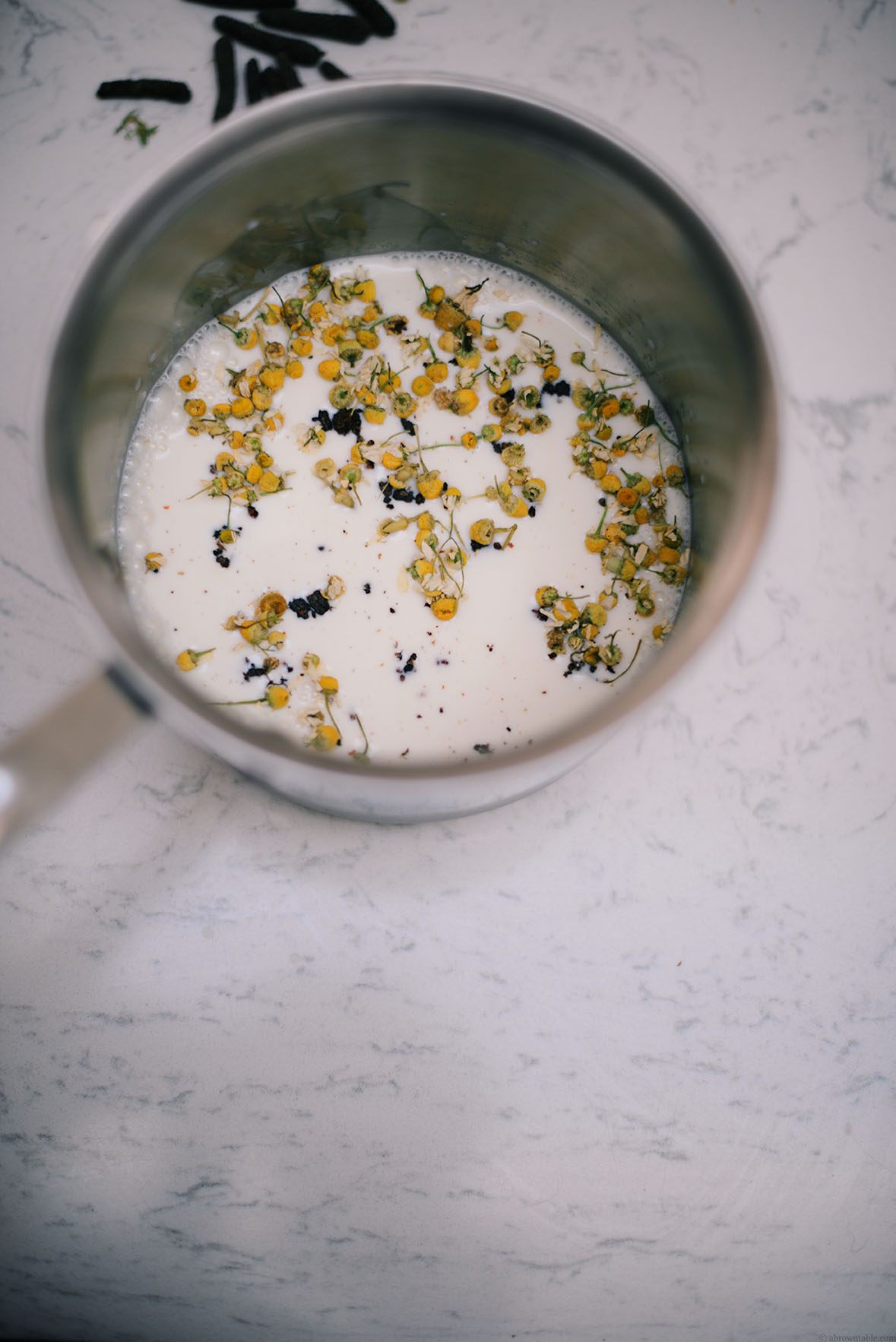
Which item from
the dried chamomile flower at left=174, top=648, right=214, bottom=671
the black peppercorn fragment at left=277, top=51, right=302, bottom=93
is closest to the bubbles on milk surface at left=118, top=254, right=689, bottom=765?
the dried chamomile flower at left=174, top=648, right=214, bottom=671

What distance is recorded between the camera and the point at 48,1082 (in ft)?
2.02

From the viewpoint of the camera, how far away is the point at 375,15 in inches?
24.0

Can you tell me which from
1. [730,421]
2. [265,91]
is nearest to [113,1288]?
[730,421]

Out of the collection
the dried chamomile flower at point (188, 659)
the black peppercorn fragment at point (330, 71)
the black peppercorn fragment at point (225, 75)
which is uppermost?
the black peppercorn fragment at point (330, 71)

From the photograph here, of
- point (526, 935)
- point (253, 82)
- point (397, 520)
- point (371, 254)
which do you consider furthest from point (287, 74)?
point (526, 935)

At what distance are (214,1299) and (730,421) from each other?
0.75 metres

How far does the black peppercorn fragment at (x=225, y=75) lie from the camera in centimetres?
61

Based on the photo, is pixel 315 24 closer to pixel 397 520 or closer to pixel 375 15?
pixel 375 15

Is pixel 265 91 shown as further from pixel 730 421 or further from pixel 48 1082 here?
pixel 48 1082

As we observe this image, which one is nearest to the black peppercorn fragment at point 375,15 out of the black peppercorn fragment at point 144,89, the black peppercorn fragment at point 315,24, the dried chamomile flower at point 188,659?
the black peppercorn fragment at point 315,24

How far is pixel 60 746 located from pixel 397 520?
0.28 metres

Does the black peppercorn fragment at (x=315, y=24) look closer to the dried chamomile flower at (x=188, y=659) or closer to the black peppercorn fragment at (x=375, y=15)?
the black peppercorn fragment at (x=375, y=15)

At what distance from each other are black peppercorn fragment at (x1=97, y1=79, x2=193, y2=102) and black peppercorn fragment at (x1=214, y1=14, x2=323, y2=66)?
0.17 ft

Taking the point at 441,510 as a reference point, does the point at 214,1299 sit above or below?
below
